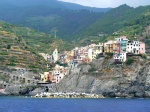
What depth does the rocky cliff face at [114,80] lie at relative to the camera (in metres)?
126

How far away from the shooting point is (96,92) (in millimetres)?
133000

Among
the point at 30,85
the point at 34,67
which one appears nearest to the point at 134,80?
the point at 30,85

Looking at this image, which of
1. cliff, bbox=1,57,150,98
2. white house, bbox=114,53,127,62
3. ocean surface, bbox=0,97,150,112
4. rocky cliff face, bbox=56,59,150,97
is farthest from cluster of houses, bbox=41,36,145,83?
ocean surface, bbox=0,97,150,112

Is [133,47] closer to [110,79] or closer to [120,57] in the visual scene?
[120,57]

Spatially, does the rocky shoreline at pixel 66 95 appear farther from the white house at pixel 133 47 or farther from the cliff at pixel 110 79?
the white house at pixel 133 47

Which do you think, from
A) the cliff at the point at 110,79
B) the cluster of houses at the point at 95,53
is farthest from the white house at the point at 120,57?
the cliff at the point at 110,79

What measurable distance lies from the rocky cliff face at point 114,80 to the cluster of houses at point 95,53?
4.87m

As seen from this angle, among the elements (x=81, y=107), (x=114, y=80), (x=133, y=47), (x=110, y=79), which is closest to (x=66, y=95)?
(x=110, y=79)

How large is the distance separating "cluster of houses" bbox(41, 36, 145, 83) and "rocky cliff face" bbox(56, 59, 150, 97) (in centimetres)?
487

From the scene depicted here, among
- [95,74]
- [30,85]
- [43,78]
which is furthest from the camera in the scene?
[43,78]

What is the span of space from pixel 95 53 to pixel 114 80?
35.7 metres

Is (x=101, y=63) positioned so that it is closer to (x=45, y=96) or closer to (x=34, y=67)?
(x=45, y=96)

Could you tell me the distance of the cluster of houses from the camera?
14525cm

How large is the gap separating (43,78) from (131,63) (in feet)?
134
